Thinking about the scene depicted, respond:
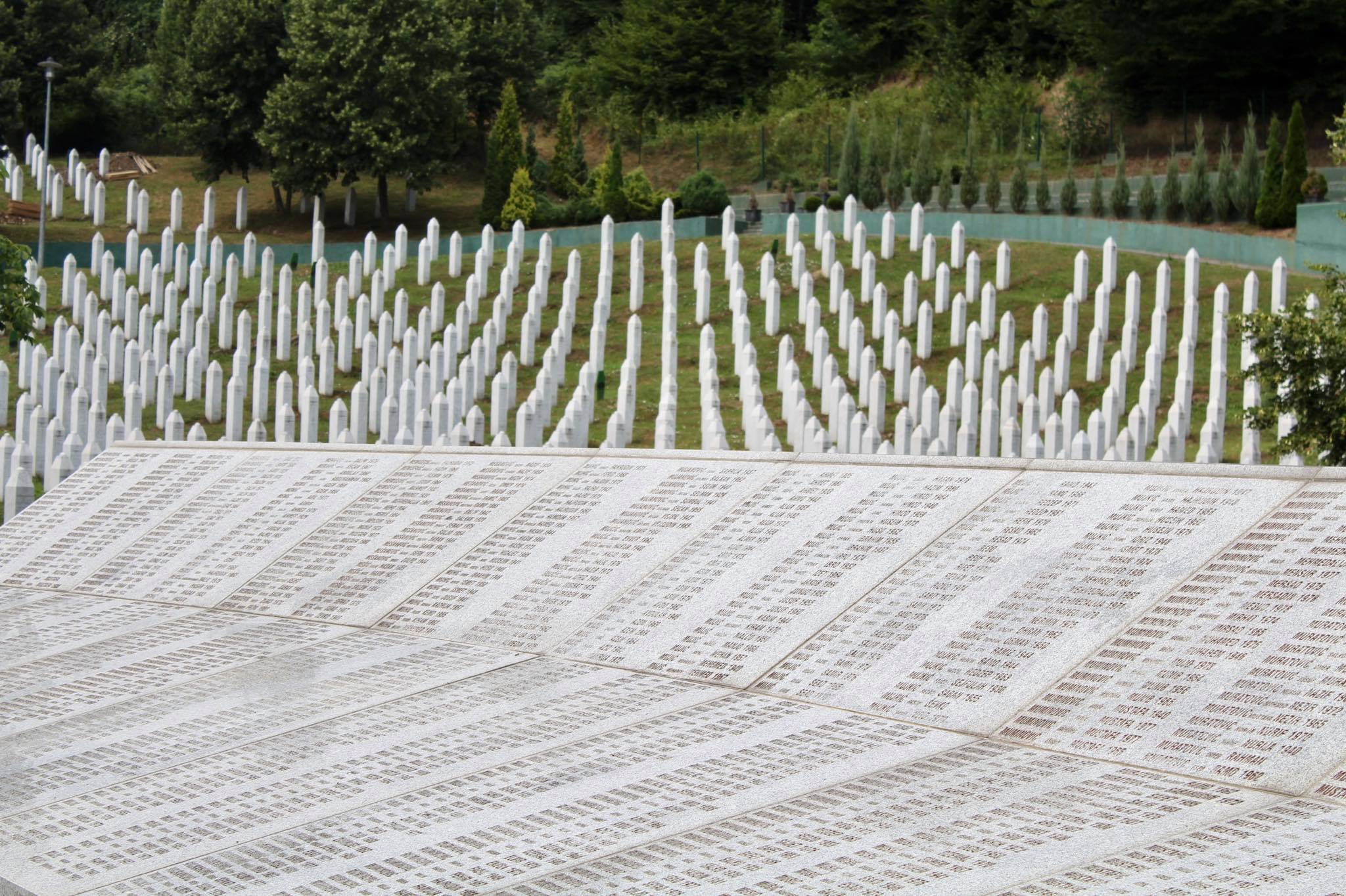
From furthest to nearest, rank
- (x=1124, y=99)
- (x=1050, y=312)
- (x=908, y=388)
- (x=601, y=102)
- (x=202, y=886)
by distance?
(x=601, y=102), (x=1124, y=99), (x=1050, y=312), (x=908, y=388), (x=202, y=886)

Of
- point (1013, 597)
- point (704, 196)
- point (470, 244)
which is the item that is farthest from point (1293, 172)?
point (1013, 597)

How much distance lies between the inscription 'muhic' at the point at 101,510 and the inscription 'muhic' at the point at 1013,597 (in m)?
6.01

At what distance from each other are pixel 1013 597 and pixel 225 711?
3598 millimetres

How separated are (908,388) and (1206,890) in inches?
633

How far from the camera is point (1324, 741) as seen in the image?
5691mm

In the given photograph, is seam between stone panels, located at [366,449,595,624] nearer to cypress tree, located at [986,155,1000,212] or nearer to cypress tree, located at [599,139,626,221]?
cypress tree, located at [986,155,1000,212]

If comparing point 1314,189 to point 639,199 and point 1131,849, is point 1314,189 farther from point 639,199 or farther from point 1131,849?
point 1131,849

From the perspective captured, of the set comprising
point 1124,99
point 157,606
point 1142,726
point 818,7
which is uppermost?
point 818,7

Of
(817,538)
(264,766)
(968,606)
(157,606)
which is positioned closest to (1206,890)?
(968,606)

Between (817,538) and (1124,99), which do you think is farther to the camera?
(1124,99)

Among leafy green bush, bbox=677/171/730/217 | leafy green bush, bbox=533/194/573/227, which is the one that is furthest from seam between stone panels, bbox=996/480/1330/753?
leafy green bush, bbox=533/194/573/227

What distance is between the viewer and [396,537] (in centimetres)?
1041

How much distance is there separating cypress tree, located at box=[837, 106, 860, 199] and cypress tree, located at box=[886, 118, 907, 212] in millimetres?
799

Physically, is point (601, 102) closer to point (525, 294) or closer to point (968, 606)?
point (525, 294)
